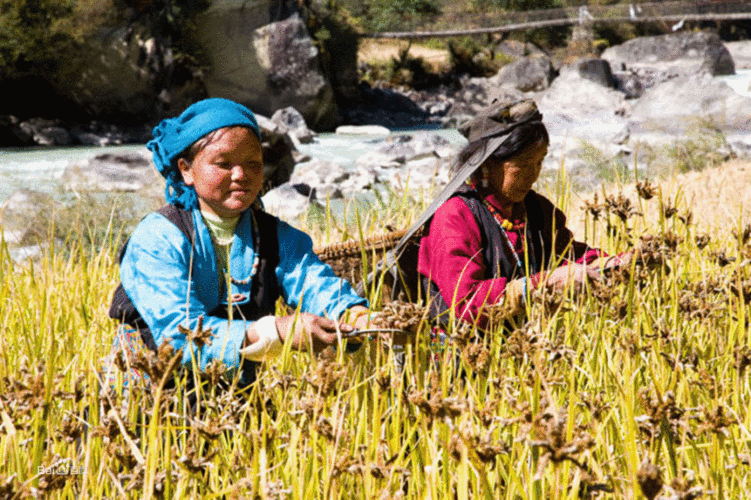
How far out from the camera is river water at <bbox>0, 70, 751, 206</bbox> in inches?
Result: 450

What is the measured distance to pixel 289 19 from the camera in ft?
70.6

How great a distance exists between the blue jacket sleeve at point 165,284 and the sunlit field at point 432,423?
159 millimetres

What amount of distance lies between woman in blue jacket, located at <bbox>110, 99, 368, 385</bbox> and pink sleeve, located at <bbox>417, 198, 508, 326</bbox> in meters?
0.31

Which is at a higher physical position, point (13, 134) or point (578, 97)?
point (578, 97)

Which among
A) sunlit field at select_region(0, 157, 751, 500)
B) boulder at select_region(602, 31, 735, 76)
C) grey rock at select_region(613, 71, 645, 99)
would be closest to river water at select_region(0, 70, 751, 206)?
grey rock at select_region(613, 71, 645, 99)

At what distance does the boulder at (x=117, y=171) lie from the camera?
37.1ft

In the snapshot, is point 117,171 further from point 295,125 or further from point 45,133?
point 295,125

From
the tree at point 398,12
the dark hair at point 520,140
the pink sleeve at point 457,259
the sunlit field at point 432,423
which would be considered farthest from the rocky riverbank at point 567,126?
the tree at point 398,12

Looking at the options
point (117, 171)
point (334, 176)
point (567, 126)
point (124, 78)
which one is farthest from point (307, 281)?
point (124, 78)

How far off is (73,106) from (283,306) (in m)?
18.7

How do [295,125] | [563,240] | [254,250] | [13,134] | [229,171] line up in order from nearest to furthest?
[229,171]
[254,250]
[563,240]
[13,134]
[295,125]

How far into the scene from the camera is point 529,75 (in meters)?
24.2

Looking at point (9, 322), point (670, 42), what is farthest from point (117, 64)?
point (9, 322)

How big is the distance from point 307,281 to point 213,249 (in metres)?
0.24
